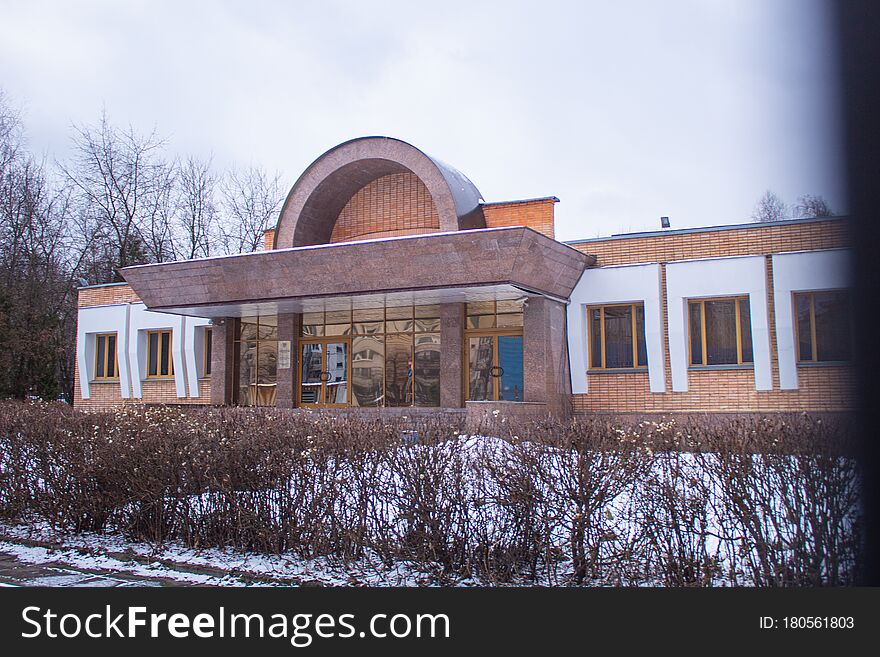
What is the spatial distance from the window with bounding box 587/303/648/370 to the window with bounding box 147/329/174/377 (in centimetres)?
1424

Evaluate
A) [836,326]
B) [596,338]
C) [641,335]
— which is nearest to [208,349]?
[596,338]

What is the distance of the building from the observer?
53.9 ft

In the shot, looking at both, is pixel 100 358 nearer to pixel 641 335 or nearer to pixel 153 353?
→ pixel 153 353

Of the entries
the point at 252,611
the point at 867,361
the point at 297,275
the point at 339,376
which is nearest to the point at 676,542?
the point at 252,611

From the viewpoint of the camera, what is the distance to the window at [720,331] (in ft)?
55.4

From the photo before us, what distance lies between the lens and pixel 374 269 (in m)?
17.1

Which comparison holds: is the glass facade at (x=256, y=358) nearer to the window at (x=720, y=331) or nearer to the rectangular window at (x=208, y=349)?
the rectangular window at (x=208, y=349)

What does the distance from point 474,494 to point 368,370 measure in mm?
14756

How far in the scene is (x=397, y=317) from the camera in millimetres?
19953

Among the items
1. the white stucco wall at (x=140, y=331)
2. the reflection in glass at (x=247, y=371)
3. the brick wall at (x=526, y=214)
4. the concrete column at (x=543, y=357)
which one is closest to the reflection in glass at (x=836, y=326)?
the concrete column at (x=543, y=357)

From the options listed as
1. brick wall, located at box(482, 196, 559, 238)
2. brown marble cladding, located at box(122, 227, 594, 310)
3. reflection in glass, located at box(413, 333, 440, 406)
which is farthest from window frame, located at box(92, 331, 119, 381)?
brick wall, located at box(482, 196, 559, 238)

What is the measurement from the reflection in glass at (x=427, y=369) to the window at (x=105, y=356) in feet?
39.8

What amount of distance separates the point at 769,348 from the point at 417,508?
12.6 meters

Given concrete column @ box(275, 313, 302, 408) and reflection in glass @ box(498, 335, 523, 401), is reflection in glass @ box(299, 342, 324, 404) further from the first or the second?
reflection in glass @ box(498, 335, 523, 401)
